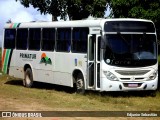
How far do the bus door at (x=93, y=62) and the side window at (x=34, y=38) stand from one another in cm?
448

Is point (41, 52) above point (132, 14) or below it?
below

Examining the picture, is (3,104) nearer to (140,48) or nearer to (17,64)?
(140,48)

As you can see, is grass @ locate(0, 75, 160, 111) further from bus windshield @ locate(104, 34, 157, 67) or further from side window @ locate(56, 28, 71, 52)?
side window @ locate(56, 28, 71, 52)

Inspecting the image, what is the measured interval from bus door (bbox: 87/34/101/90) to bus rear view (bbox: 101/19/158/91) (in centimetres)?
33

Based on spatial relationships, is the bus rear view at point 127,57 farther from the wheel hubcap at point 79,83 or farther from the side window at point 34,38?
the side window at point 34,38

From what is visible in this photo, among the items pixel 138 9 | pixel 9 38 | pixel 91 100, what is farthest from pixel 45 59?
pixel 91 100

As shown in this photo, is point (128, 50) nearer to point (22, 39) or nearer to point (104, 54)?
point (104, 54)

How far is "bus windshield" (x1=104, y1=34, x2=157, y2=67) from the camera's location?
18.6 metres

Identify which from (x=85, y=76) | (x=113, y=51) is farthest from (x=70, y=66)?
(x=113, y=51)

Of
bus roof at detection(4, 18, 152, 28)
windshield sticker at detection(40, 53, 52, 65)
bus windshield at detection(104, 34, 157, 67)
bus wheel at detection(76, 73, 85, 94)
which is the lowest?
bus wheel at detection(76, 73, 85, 94)

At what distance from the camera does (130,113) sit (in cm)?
1442

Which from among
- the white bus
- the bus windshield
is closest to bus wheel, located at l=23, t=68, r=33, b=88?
the white bus

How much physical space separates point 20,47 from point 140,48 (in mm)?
7701

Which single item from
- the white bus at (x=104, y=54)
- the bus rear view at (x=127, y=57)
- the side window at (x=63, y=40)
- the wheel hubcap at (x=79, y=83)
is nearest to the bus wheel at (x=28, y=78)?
the white bus at (x=104, y=54)
